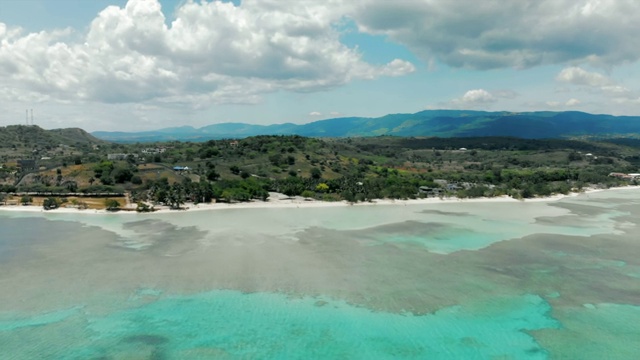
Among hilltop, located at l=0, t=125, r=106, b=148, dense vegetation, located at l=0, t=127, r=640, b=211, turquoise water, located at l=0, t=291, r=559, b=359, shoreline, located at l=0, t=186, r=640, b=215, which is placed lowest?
turquoise water, located at l=0, t=291, r=559, b=359

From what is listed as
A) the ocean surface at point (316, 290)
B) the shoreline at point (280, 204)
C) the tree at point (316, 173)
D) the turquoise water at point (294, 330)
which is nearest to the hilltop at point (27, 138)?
the shoreline at point (280, 204)

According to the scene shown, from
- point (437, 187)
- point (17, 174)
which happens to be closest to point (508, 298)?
point (437, 187)

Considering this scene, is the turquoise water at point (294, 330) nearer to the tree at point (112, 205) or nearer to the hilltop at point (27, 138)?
the tree at point (112, 205)

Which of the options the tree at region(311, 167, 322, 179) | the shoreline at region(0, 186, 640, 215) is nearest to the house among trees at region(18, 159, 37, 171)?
the shoreline at region(0, 186, 640, 215)

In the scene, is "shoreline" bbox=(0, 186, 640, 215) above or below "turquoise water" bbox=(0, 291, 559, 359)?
above

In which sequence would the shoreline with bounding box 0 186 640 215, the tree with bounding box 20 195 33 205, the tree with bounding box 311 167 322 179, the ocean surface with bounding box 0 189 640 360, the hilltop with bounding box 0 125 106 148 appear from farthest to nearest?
the hilltop with bounding box 0 125 106 148
the tree with bounding box 311 167 322 179
the tree with bounding box 20 195 33 205
the shoreline with bounding box 0 186 640 215
the ocean surface with bounding box 0 189 640 360

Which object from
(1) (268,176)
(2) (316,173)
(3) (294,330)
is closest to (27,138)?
(1) (268,176)

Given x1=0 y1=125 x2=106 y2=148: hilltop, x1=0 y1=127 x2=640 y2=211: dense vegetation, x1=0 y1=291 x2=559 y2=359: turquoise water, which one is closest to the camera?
x1=0 y1=291 x2=559 y2=359: turquoise water

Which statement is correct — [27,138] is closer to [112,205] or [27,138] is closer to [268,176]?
[268,176]

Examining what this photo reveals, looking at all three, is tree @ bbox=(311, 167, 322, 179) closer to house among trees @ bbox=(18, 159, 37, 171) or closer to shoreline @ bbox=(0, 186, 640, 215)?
shoreline @ bbox=(0, 186, 640, 215)
